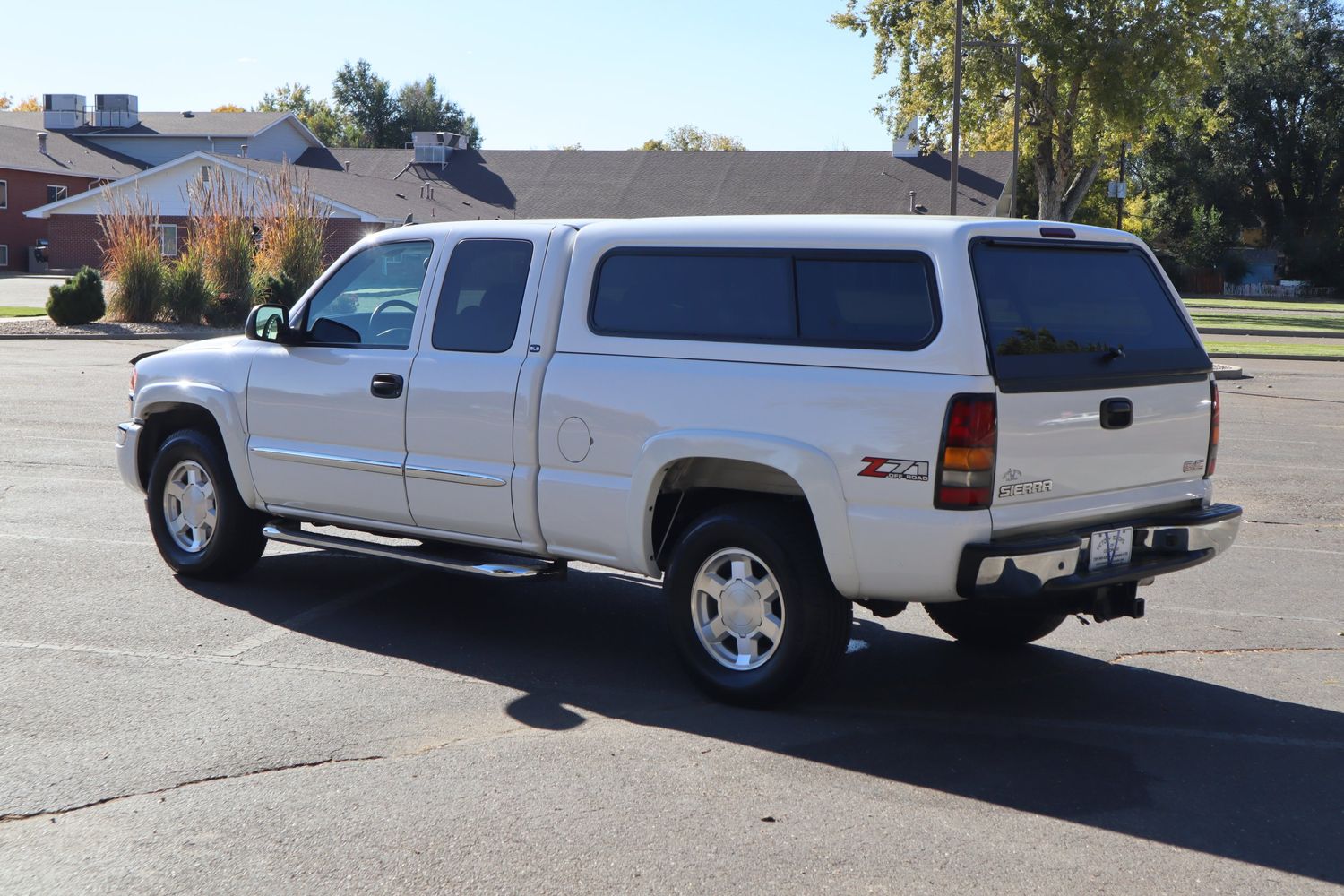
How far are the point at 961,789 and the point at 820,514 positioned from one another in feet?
3.88

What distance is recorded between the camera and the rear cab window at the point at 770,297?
5.53 m

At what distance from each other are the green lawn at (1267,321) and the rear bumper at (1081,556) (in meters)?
33.7

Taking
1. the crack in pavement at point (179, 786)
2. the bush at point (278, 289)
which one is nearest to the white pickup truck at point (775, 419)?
the crack in pavement at point (179, 786)

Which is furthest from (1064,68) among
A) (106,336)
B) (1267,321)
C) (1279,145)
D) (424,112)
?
(424,112)

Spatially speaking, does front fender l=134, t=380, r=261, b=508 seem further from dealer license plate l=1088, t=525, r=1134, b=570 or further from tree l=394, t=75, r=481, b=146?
tree l=394, t=75, r=481, b=146

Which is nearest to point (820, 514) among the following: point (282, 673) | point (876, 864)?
point (876, 864)

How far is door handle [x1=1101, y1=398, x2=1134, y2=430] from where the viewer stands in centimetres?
572

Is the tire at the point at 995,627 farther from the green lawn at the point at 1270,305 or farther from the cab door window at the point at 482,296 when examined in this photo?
the green lawn at the point at 1270,305

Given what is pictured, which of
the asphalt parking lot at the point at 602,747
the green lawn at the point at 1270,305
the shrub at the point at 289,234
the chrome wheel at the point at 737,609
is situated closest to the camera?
the asphalt parking lot at the point at 602,747

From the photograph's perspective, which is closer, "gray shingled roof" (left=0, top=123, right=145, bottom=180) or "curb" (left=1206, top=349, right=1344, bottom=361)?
"curb" (left=1206, top=349, right=1344, bottom=361)

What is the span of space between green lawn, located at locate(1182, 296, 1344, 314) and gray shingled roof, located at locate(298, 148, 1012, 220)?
10.1m

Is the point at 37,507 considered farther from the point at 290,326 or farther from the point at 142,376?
the point at 290,326

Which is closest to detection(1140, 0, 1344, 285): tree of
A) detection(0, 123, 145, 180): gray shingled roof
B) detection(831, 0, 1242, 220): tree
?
detection(831, 0, 1242, 220): tree

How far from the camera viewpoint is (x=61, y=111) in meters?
71.4
